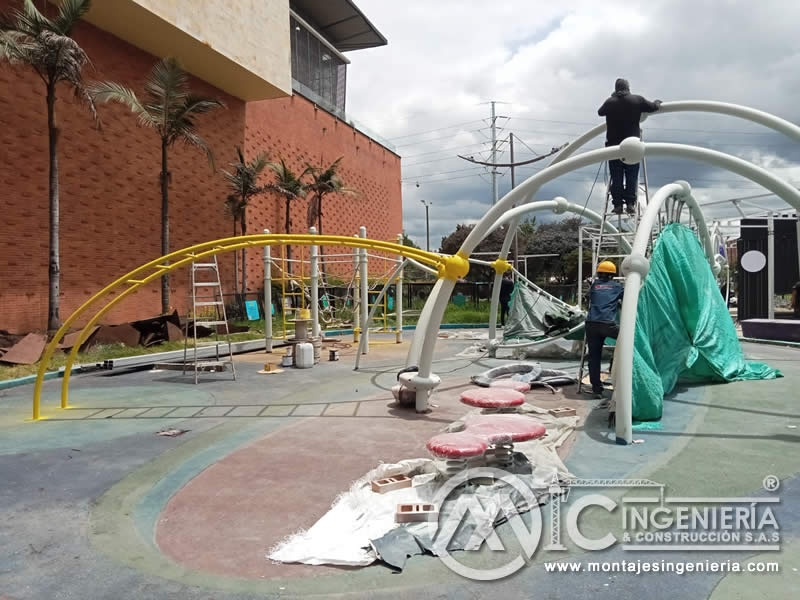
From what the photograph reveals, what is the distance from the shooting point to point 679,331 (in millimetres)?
7633

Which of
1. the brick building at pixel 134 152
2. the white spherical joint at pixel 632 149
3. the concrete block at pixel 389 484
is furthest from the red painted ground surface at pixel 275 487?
the brick building at pixel 134 152

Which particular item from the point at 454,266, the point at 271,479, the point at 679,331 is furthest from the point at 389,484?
the point at 679,331

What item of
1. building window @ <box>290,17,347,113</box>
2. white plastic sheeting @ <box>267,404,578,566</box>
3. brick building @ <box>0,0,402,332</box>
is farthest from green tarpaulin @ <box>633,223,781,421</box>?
building window @ <box>290,17,347,113</box>

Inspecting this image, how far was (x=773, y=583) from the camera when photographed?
9.57ft

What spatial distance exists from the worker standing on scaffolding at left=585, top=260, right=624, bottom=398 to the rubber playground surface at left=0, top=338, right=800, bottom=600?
0.62 meters

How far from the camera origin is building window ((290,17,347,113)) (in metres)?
27.6

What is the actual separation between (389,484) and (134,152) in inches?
635

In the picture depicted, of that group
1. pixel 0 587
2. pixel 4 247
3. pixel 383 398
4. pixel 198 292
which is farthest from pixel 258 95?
pixel 0 587

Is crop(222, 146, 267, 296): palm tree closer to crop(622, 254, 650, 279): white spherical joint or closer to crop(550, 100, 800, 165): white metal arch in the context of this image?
crop(550, 100, 800, 165): white metal arch

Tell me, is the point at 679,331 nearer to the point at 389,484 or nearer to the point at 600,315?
the point at 600,315

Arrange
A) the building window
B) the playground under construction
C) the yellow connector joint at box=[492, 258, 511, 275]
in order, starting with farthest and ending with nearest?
1. the building window
2. the yellow connector joint at box=[492, 258, 511, 275]
3. the playground under construction

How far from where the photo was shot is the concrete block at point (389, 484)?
13.6 ft

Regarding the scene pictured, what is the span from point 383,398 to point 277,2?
18.8 m

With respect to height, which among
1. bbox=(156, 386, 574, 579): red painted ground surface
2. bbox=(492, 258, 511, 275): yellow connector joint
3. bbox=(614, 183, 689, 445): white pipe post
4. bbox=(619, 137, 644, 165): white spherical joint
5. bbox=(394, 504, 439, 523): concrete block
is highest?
bbox=(619, 137, 644, 165): white spherical joint
